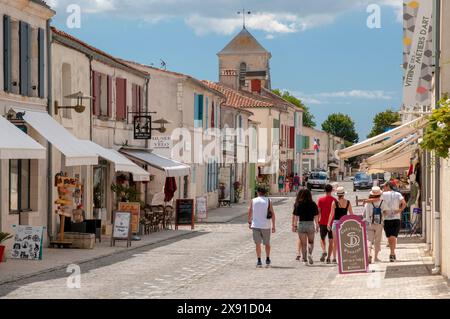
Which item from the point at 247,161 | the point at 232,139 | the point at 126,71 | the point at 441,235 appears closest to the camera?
the point at 441,235

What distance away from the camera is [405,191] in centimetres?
2866

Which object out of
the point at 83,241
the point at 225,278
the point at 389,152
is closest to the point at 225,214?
the point at 389,152

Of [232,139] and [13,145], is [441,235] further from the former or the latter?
[232,139]

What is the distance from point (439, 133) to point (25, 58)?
1208 cm

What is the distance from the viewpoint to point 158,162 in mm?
30922

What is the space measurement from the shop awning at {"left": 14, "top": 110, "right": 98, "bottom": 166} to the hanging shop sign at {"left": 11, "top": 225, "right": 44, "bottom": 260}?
7.04ft

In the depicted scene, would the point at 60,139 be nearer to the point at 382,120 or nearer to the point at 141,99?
the point at 141,99

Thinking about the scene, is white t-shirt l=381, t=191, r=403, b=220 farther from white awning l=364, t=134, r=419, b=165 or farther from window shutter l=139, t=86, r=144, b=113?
window shutter l=139, t=86, r=144, b=113

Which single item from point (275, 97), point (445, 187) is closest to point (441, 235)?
point (445, 187)

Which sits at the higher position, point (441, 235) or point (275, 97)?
point (275, 97)

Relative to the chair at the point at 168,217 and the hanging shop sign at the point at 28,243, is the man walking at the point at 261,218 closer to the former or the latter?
the hanging shop sign at the point at 28,243
